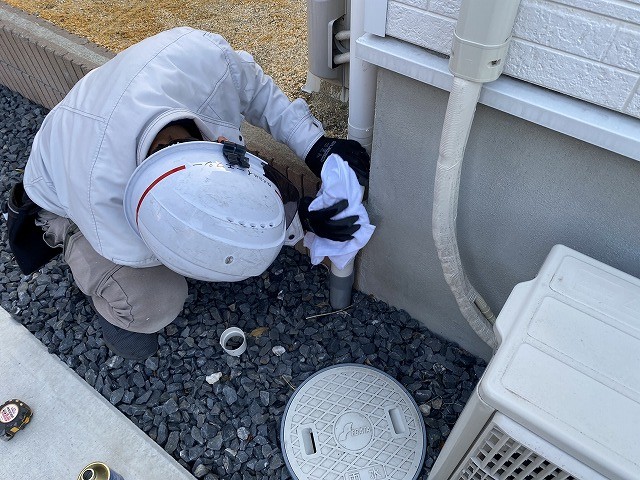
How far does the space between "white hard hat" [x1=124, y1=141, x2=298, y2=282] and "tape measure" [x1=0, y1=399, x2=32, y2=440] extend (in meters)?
1.14

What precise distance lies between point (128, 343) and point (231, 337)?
514mm

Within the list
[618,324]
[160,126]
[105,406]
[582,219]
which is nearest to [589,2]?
[582,219]

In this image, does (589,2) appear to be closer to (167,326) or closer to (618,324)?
(618,324)

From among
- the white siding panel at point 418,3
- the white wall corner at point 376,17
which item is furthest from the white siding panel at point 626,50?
the white wall corner at point 376,17

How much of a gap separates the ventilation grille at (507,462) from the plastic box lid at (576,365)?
0.27 ft

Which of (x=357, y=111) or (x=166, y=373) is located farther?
(x=166, y=373)

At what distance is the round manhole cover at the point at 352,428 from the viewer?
2.13m

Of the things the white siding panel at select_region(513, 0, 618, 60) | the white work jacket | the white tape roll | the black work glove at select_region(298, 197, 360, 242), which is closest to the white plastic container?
the white siding panel at select_region(513, 0, 618, 60)

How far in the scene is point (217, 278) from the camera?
1.92m

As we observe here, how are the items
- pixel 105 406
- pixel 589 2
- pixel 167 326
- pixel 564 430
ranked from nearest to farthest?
1. pixel 564 430
2. pixel 589 2
3. pixel 105 406
4. pixel 167 326

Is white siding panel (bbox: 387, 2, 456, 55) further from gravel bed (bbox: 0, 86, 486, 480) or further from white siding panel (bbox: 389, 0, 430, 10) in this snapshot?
gravel bed (bbox: 0, 86, 486, 480)

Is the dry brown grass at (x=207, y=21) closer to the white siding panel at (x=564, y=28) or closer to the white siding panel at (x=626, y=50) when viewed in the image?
the white siding panel at (x=564, y=28)

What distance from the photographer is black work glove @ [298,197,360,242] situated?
2.12 metres

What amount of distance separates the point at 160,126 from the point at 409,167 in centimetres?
97
